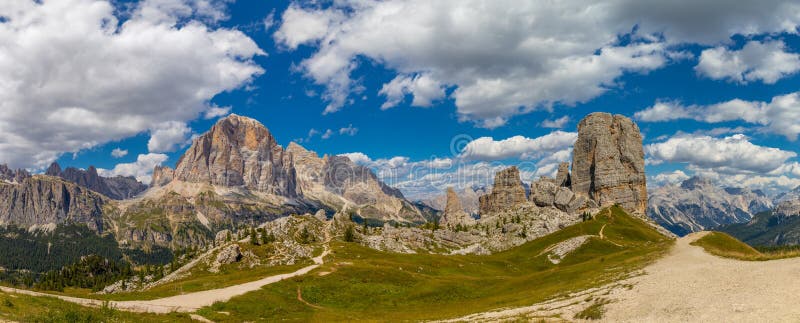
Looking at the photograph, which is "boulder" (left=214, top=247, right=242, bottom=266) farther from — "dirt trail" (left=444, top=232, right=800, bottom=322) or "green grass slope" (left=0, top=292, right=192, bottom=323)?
"dirt trail" (left=444, top=232, right=800, bottom=322)

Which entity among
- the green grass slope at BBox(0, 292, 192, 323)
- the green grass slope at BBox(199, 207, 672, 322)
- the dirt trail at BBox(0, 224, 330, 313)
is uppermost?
the green grass slope at BBox(0, 292, 192, 323)

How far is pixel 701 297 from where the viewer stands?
100 ft

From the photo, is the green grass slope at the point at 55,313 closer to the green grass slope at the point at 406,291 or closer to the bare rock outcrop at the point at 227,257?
the green grass slope at the point at 406,291

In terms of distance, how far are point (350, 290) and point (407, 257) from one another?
53.9 metres

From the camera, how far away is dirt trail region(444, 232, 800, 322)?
82.4ft

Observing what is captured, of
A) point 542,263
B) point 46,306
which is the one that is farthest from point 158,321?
point 542,263

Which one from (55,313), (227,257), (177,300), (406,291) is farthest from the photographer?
(227,257)

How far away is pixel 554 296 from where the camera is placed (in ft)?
156

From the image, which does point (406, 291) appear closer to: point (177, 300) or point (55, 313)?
point (177, 300)

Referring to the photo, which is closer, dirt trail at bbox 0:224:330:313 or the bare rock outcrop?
dirt trail at bbox 0:224:330:313

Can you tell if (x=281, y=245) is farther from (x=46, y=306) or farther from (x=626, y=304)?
(x=626, y=304)

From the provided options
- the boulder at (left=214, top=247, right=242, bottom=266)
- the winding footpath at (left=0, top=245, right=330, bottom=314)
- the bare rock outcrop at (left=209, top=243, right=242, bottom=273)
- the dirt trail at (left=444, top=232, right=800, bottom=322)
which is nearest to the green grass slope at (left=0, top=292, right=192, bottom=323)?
the winding footpath at (left=0, top=245, right=330, bottom=314)

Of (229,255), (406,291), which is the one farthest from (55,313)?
(229,255)

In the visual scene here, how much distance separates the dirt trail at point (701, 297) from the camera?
2512cm
